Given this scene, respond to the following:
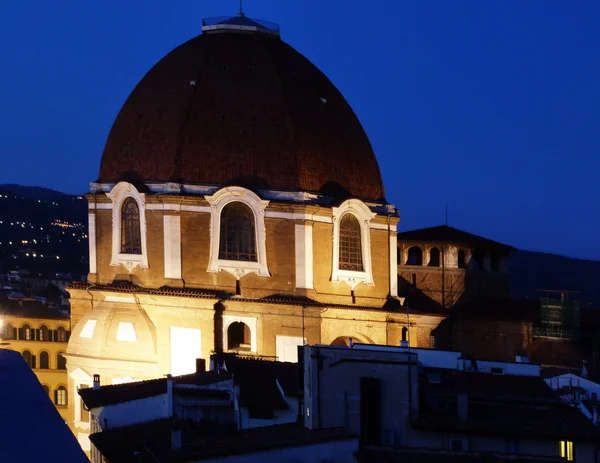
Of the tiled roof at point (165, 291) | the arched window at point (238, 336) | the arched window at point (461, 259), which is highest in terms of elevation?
the arched window at point (461, 259)

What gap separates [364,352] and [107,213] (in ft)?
78.0

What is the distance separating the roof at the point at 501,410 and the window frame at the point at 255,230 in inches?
640

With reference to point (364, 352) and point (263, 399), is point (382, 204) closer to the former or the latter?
point (263, 399)

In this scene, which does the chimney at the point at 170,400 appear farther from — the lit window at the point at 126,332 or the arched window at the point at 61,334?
the arched window at the point at 61,334

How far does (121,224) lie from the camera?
5191 cm

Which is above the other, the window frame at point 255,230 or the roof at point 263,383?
the window frame at point 255,230

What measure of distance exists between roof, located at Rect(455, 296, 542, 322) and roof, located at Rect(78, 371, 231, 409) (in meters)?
18.8

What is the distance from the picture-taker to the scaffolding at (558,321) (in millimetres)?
56344

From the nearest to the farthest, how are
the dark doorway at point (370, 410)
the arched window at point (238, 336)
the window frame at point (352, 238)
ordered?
the dark doorway at point (370, 410) < the arched window at point (238, 336) < the window frame at point (352, 238)

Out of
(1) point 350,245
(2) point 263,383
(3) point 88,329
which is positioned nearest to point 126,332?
(3) point 88,329

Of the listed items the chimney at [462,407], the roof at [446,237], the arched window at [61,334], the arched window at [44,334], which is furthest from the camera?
the arched window at [61,334]

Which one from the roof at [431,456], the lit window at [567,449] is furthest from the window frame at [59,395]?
the roof at [431,456]

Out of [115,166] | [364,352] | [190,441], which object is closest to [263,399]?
[364,352]

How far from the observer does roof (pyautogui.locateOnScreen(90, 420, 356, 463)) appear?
82.8 feet
